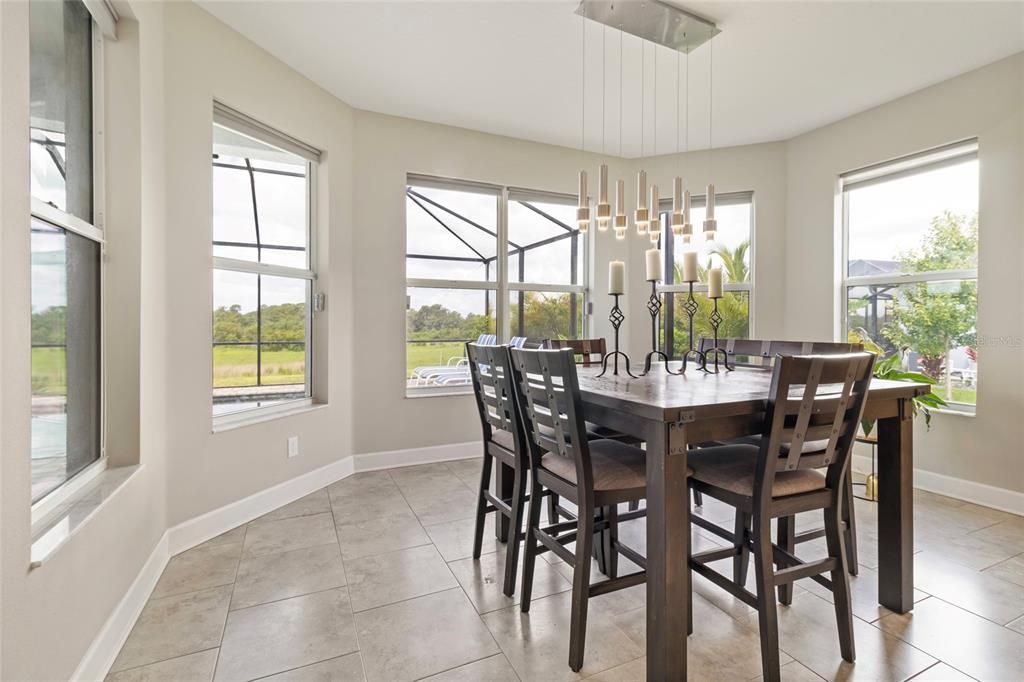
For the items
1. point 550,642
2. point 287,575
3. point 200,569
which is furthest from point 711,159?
point 200,569

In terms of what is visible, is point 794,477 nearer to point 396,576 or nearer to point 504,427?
point 504,427

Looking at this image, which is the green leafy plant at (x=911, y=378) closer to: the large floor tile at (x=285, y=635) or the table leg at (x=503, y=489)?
the table leg at (x=503, y=489)

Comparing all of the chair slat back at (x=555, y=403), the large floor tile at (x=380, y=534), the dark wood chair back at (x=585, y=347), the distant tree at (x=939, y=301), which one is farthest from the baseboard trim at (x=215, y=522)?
the distant tree at (x=939, y=301)

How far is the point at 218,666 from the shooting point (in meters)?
1.54

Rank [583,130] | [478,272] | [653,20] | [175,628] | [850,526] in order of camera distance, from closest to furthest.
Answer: [175,628]
[850,526]
[653,20]
[583,130]
[478,272]

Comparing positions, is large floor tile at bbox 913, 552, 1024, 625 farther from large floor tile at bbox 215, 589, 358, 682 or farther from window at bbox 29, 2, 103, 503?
window at bbox 29, 2, 103, 503

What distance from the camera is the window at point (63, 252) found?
1384mm

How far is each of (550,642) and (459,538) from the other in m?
0.91

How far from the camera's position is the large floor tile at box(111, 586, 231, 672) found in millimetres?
1597

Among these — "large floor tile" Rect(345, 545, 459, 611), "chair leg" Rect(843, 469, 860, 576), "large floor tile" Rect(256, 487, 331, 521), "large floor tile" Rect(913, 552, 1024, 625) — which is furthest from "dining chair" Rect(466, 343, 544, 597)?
"large floor tile" Rect(913, 552, 1024, 625)

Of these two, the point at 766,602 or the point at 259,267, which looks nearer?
the point at 766,602

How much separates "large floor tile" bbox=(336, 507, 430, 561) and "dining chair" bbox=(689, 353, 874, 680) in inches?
57.2

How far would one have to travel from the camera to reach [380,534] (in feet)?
8.24

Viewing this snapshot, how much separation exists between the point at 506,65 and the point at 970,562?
11.6ft
